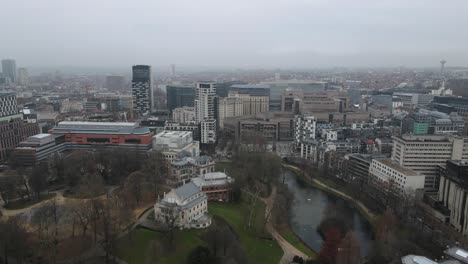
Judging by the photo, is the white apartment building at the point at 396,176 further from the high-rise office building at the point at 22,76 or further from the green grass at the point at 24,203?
the high-rise office building at the point at 22,76

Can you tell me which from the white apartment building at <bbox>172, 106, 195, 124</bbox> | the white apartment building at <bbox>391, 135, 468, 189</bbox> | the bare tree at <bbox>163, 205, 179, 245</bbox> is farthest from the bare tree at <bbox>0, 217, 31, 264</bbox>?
the white apartment building at <bbox>172, 106, 195, 124</bbox>

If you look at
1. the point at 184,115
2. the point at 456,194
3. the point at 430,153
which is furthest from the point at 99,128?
the point at 456,194

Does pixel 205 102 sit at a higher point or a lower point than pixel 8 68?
lower

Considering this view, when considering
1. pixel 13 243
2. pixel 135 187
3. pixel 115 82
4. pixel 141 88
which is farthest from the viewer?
pixel 115 82

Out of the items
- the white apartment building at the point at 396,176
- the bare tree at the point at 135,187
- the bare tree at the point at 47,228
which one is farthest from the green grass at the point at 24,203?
the white apartment building at the point at 396,176

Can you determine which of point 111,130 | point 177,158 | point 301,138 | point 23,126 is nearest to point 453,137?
point 301,138

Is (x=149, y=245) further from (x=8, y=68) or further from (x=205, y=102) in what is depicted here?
(x=8, y=68)
